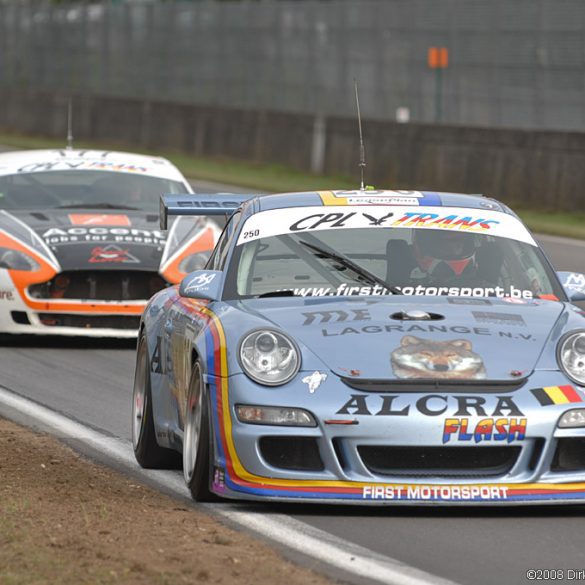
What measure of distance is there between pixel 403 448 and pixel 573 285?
5.28 ft

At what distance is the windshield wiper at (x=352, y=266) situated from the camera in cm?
789

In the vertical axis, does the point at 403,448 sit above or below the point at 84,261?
above

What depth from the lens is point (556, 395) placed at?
6984mm

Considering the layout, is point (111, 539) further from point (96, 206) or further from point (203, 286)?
point (96, 206)

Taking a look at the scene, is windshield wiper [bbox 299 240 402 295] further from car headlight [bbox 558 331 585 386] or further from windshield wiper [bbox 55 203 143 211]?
windshield wiper [bbox 55 203 143 211]

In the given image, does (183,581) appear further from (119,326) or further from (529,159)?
A: (529,159)

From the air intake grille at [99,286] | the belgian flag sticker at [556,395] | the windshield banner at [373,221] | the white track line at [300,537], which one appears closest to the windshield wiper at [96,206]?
the air intake grille at [99,286]

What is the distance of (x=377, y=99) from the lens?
40.2 metres

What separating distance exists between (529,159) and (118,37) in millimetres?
27986

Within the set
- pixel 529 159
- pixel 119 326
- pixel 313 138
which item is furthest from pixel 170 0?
pixel 119 326

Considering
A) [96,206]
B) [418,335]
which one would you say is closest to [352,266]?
[418,335]

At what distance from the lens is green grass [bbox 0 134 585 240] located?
2541 centimetres

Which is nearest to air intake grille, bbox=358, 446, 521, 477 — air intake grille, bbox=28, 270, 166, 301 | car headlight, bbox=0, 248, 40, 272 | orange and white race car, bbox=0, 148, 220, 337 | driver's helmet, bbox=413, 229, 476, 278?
driver's helmet, bbox=413, 229, 476, 278

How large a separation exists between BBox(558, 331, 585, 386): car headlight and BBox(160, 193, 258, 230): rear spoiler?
8.01 ft
